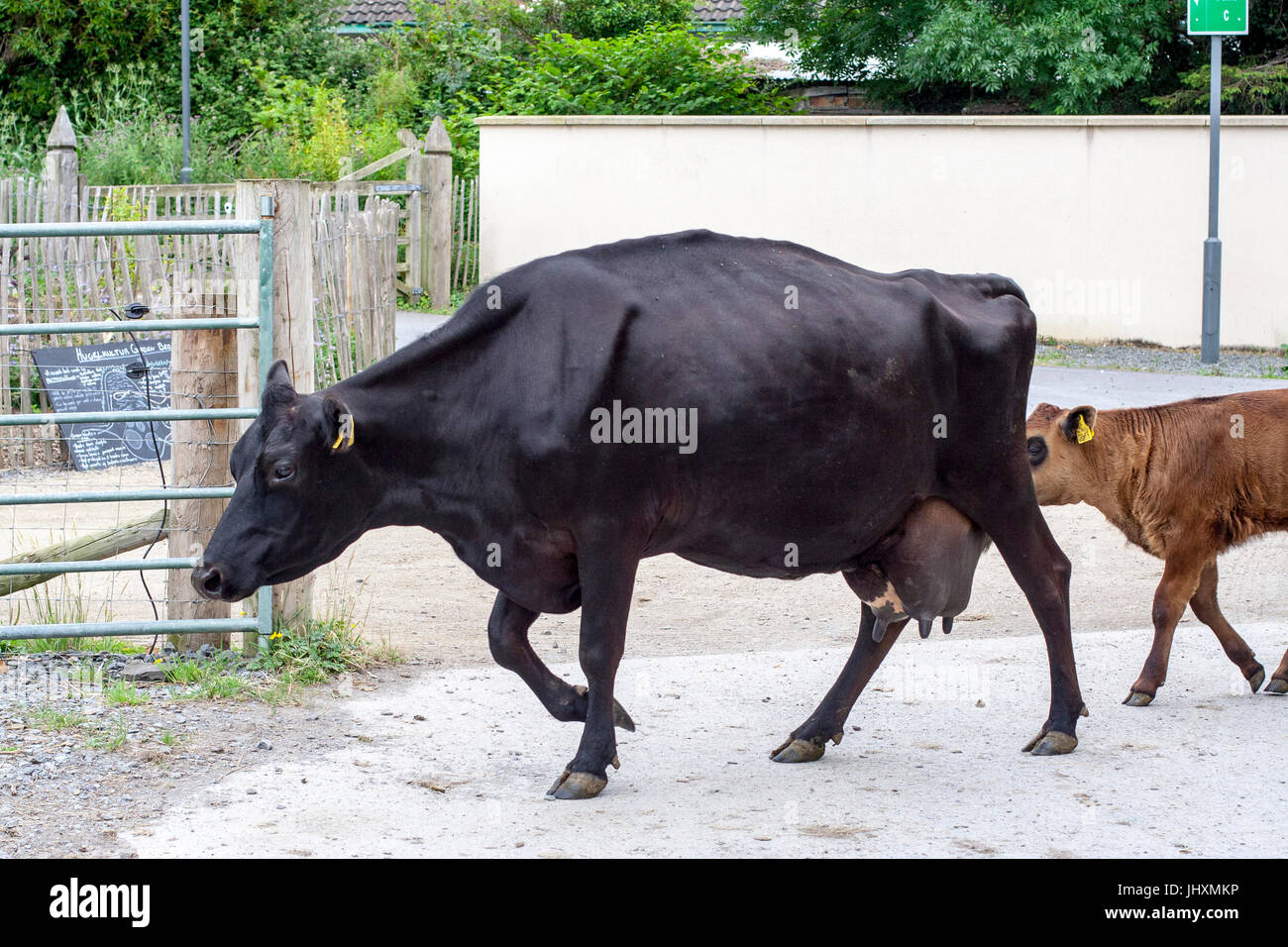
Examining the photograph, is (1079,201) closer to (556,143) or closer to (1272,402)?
(556,143)

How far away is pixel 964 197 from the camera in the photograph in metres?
18.7

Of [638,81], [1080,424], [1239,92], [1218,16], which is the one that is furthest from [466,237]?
[1080,424]

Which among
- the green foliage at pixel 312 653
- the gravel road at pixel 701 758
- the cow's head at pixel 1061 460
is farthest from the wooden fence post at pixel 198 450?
the cow's head at pixel 1061 460

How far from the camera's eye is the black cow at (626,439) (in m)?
4.88

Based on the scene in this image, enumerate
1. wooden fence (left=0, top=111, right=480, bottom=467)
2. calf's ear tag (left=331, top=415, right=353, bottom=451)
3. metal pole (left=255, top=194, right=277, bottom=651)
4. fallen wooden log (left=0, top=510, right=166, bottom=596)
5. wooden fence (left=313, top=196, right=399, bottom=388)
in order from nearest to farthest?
calf's ear tag (left=331, top=415, right=353, bottom=451) → metal pole (left=255, top=194, right=277, bottom=651) → fallen wooden log (left=0, top=510, right=166, bottom=596) → wooden fence (left=313, top=196, right=399, bottom=388) → wooden fence (left=0, top=111, right=480, bottom=467)

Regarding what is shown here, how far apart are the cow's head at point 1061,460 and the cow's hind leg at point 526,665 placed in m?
→ 2.90

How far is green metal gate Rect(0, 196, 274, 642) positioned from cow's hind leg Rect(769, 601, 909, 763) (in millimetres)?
2427

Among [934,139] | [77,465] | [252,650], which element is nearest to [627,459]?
[252,650]

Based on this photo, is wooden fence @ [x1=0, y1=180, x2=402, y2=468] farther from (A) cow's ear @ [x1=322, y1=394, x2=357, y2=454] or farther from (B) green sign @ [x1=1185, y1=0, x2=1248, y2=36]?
(B) green sign @ [x1=1185, y1=0, x2=1248, y2=36]

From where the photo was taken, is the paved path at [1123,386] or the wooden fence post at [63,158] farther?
the wooden fence post at [63,158]

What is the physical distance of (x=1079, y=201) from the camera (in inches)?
721

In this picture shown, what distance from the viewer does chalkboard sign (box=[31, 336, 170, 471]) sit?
1167 cm

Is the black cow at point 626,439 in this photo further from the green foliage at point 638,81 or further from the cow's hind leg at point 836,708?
the green foliage at point 638,81

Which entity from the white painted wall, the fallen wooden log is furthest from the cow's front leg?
the white painted wall
